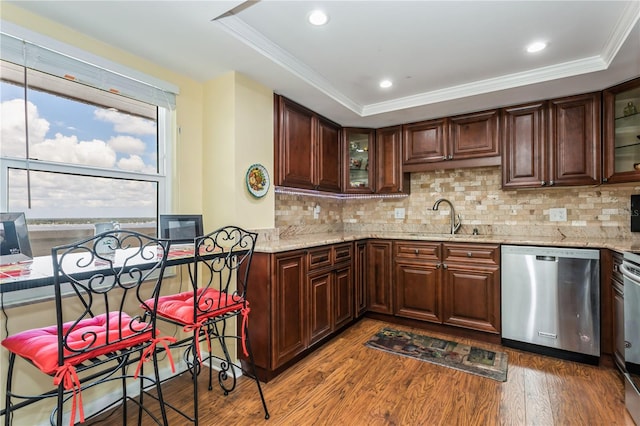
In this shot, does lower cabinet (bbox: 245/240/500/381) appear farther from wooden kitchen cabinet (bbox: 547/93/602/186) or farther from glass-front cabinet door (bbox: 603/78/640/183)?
glass-front cabinet door (bbox: 603/78/640/183)

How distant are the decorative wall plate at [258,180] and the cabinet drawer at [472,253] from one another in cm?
178

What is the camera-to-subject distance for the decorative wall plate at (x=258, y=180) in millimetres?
2568

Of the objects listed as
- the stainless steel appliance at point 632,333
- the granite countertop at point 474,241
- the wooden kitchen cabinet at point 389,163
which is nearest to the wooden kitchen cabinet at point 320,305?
the granite countertop at point 474,241

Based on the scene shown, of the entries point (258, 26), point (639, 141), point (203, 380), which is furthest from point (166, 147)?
point (639, 141)

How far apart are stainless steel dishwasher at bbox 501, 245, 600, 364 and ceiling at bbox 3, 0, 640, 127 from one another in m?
1.41

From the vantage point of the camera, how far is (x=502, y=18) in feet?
6.23

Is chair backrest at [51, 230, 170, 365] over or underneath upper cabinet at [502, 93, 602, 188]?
underneath

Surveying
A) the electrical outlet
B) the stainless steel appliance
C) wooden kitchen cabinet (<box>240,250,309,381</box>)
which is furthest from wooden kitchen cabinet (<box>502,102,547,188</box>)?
wooden kitchen cabinet (<box>240,250,309,381</box>)

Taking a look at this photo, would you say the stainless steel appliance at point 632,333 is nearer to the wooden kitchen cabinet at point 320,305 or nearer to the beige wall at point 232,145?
the wooden kitchen cabinet at point 320,305

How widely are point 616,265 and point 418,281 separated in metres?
1.49

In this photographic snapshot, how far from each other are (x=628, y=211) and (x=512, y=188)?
95 cm

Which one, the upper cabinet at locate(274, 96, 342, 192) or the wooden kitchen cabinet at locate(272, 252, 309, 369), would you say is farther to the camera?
the upper cabinet at locate(274, 96, 342, 192)

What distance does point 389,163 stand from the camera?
3.72m

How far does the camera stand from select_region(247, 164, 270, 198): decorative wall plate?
2568 mm
